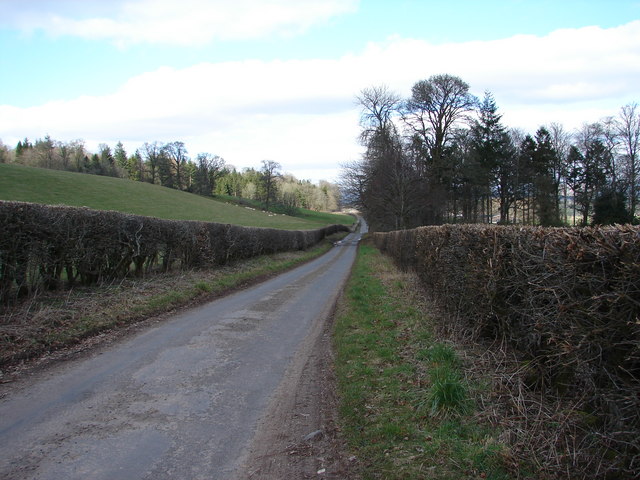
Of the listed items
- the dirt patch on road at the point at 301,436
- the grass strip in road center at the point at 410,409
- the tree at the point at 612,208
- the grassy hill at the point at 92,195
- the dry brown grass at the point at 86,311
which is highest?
the grassy hill at the point at 92,195

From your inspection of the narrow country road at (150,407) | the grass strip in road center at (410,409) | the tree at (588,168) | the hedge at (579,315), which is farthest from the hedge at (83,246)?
the tree at (588,168)

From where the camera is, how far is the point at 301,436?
4172mm

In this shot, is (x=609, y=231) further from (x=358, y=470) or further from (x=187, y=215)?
(x=187, y=215)

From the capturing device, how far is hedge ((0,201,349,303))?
25.4 ft

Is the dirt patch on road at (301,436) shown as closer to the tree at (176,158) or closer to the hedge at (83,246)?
the hedge at (83,246)

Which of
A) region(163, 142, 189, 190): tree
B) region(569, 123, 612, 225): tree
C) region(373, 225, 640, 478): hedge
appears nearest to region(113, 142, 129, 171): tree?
region(163, 142, 189, 190): tree

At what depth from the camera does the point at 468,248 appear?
6.52 meters

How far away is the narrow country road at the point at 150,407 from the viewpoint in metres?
3.53

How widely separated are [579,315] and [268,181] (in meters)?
105

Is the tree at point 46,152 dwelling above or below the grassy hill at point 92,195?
above

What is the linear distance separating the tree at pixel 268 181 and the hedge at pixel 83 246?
8915cm

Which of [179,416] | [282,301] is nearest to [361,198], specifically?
[282,301]

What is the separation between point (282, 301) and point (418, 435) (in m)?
8.64

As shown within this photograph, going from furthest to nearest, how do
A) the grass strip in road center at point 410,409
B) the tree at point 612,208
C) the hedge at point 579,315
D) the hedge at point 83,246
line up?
the tree at point 612,208 → the hedge at point 83,246 → the grass strip in road center at point 410,409 → the hedge at point 579,315
